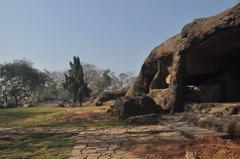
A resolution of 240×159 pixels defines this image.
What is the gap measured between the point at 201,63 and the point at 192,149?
12.4 m

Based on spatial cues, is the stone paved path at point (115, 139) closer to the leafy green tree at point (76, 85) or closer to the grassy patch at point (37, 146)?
the grassy patch at point (37, 146)

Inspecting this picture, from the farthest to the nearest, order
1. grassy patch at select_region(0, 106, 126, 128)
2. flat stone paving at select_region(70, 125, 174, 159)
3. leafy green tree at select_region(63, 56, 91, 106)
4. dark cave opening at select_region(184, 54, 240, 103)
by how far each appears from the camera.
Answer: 1. leafy green tree at select_region(63, 56, 91, 106)
2. dark cave opening at select_region(184, 54, 240, 103)
3. grassy patch at select_region(0, 106, 126, 128)
4. flat stone paving at select_region(70, 125, 174, 159)

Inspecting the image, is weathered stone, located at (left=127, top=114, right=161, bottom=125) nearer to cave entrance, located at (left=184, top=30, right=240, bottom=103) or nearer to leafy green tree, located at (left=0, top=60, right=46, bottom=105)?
cave entrance, located at (left=184, top=30, right=240, bottom=103)

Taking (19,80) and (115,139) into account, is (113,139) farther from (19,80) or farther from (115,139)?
(19,80)

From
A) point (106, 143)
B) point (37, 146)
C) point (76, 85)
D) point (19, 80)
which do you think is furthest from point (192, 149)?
point (19, 80)

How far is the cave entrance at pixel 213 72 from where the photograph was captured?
16.0 meters

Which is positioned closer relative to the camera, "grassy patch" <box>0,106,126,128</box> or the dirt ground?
the dirt ground

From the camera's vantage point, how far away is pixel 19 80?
165ft

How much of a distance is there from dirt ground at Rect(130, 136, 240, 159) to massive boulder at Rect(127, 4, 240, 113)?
→ 7087mm

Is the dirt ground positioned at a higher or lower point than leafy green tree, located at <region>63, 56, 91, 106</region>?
lower

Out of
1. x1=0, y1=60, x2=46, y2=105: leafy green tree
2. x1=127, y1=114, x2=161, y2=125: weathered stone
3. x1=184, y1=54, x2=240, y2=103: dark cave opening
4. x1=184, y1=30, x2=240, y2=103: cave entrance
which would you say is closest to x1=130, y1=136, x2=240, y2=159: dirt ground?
x1=127, y1=114, x2=161, y2=125: weathered stone

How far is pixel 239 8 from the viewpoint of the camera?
1234 cm

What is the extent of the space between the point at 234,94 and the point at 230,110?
335 inches

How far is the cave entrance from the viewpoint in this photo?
16.0 metres
